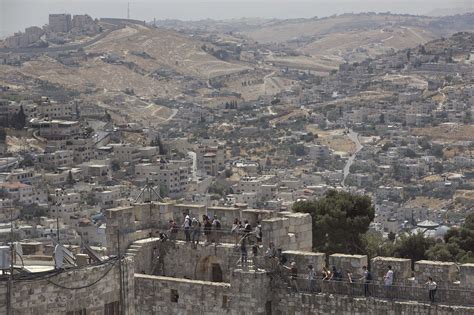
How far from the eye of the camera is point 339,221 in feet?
78.3

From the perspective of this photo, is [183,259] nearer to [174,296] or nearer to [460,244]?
[174,296]

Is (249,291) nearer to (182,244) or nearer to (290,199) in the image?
(182,244)

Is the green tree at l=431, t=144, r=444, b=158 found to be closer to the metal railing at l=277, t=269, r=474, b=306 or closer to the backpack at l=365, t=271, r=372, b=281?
the metal railing at l=277, t=269, r=474, b=306

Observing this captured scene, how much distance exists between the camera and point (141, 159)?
5492 inches

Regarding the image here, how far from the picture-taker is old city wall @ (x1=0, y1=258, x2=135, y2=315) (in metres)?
11.0

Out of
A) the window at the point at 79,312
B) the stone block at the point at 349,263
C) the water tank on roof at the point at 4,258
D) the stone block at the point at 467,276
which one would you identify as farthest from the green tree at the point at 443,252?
the water tank on roof at the point at 4,258

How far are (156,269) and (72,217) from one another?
82.3 metres

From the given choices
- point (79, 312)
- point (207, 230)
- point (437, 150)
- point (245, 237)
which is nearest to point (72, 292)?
point (79, 312)

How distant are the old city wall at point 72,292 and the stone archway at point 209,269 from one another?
235 inches

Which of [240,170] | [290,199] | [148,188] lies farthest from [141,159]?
[148,188]

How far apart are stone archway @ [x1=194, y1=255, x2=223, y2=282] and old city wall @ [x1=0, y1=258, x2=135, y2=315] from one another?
596cm

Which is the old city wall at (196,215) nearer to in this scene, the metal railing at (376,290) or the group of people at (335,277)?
the group of people at (335,277)

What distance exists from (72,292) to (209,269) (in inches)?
277

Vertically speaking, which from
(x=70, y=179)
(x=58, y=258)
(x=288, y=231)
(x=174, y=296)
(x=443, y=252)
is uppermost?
(x=58, y=258)
